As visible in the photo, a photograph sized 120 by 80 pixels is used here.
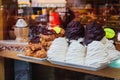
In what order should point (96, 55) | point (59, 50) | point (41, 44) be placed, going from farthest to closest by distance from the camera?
point (41, 44), point (59, 50), point (96, 55)

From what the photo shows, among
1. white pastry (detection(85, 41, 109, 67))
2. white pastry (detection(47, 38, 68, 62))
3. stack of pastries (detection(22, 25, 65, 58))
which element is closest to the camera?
white pastry (detection(85, 41, 109, 67))

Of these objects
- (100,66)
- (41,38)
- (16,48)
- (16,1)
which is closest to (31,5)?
(16,1)

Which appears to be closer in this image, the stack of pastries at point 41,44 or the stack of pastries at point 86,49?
the stack of pastries at point 86,49

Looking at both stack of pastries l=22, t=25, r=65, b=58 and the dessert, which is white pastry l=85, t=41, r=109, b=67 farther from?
stack of pastries l=22, t=25, r=65, b=58

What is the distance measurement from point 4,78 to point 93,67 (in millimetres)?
930

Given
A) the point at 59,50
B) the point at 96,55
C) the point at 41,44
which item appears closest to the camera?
the point at 96,55

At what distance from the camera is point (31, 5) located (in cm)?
236

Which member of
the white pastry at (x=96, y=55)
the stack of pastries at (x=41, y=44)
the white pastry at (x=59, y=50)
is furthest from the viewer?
the stack of pastries at (x=41, y=44)

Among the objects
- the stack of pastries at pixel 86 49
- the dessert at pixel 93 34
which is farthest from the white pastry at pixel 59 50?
the dessert at pixel 93 34

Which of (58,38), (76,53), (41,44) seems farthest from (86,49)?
(41,44)

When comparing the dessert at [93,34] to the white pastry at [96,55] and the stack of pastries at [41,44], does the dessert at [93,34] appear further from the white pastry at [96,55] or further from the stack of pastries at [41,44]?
the stack of pastries at [41,44]

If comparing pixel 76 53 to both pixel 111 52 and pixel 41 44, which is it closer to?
pixel 111 52

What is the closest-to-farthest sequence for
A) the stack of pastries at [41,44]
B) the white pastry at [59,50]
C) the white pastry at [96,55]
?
the white pastry at [96,55], the white pastry at [59,50], the stack of pastries at [41,44]

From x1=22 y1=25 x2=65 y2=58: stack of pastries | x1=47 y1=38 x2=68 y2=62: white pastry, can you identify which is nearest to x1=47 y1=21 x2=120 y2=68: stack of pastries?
x1=47 y1=38 x2=68 y2=62: white pastry
